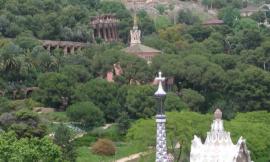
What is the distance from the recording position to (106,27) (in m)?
96.4

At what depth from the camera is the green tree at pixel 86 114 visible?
212ft

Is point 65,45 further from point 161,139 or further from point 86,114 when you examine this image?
point 161,139

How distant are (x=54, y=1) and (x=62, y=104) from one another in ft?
88.4

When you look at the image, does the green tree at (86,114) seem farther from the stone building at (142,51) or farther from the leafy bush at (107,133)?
the stone building at (142,51)

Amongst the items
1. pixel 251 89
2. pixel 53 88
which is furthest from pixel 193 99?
pixel 53 88

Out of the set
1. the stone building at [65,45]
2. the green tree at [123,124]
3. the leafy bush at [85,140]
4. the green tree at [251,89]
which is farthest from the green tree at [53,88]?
the stone building at [65,45]

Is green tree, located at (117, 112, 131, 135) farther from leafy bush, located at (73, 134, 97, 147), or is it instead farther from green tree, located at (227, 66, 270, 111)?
green tree, located at (227, 66, 270, 111)

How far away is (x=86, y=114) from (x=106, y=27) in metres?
32.5

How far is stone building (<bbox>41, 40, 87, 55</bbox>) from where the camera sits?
83.7 meters

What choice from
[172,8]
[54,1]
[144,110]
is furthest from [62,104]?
[172,8]

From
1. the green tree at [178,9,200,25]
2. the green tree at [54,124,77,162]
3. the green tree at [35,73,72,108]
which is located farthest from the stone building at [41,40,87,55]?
the green tree at [54,124,77,162]

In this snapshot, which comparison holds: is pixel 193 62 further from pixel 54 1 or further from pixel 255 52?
pixel 54 1

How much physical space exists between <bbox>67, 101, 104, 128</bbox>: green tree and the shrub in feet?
17.2

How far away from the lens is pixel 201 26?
322 feet
